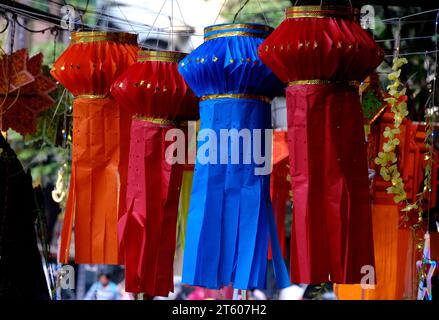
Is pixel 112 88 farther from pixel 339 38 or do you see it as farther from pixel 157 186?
pixel 339 38

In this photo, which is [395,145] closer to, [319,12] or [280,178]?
[319,12]

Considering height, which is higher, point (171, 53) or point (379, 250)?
point (171, 53)

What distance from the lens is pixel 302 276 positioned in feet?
17.8

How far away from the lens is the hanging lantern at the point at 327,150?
534 cm

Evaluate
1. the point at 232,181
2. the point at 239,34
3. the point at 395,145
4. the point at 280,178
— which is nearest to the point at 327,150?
the point at 232,181

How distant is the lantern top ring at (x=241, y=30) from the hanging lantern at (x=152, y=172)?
54 centimetres

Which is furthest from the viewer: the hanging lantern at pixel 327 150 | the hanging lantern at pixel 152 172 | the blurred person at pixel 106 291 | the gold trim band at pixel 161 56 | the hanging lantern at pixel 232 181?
the blurred person at pixel 106 291

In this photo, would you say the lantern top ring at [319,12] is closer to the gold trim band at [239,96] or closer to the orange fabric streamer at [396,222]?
the gold trim band at [239,96]

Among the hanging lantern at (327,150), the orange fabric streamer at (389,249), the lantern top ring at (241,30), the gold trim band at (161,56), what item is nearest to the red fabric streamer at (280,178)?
the orange fabric streamer at (389,249)

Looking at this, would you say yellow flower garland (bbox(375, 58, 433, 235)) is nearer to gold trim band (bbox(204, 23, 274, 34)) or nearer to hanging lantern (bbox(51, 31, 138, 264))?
gold trim band (bbox(204, 23, 274, 34))

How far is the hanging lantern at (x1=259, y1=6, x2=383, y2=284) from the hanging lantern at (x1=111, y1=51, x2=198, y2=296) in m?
1.06

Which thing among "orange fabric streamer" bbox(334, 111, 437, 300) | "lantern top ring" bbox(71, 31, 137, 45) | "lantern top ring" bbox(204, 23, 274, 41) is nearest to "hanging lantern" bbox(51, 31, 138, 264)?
"lantern top ring" bbox(71, 31, 137, 45)
